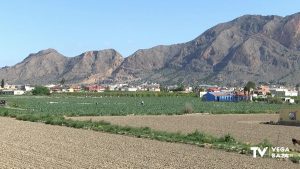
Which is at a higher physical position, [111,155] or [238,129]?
[111,155]

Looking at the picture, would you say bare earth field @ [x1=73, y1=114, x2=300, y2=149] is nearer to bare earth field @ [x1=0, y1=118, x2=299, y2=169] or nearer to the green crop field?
bare earth field @ [x1=0, y1=118, x2=299, y2=169]

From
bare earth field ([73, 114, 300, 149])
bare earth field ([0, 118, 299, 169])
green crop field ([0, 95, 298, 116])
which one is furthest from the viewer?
green crop field ([0, 95, 298, 116])

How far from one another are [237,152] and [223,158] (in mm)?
3077

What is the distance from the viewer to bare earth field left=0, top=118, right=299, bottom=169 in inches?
821

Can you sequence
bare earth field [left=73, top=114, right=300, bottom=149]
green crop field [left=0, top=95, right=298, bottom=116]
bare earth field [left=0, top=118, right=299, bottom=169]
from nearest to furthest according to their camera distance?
bare earth field [left=0, top=118, right=299, bottom=169]
bare earth field [left=73, top=114, right=300, bottom=149]
green crop field [left=0, top=95, right=298, bottom=116]

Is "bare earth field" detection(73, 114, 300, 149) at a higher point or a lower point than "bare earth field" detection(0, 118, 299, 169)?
lower

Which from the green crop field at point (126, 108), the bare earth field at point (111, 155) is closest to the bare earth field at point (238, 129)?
the bare earth field at point (111, 155)

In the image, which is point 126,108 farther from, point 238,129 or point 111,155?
point 111,155

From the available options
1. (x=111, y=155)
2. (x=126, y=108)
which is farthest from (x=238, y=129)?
(x=126, y=108)

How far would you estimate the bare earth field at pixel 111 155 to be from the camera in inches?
821

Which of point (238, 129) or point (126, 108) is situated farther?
point (126, 108)

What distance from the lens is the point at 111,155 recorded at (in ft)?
78.8

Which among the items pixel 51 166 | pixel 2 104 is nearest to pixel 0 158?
pixel 51 166

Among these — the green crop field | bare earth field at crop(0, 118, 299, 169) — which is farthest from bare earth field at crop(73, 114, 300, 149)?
the green crop field
